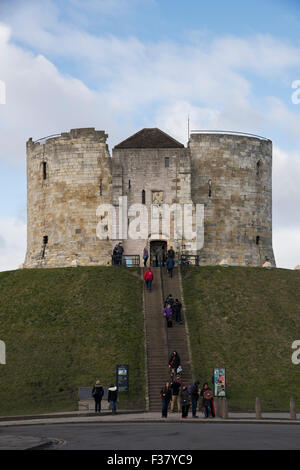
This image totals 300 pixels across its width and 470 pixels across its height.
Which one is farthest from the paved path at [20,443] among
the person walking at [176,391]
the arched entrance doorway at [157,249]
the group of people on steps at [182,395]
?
the arched entrance doorway at [157,249]

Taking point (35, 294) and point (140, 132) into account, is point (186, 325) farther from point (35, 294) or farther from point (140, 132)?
point (140, 132)

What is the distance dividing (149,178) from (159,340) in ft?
64.2

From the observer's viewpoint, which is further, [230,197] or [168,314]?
[230,197]

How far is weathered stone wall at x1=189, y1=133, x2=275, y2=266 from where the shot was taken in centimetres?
6353

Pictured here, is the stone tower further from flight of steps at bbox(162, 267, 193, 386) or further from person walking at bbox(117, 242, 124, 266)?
flight of steps at bbox(162, 267, 193, 386)

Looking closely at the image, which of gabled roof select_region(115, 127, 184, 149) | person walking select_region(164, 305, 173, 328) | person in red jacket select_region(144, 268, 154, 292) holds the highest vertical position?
gabled roof select_region(115, 127, 184, 149)

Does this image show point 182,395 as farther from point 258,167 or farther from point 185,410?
point 258,167

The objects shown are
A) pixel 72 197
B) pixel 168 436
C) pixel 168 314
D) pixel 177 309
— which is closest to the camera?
pixel 168 436

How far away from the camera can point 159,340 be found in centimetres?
4609

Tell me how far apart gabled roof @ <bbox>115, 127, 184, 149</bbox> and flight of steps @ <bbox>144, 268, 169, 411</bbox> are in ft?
46.3

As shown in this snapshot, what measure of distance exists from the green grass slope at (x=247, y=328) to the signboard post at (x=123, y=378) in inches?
158

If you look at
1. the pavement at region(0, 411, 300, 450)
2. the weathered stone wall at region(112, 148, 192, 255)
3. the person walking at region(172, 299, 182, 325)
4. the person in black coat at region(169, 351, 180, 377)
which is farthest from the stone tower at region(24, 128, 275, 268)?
the pavement at region(0, 411, 300, 450)

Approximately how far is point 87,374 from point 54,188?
79.7ft

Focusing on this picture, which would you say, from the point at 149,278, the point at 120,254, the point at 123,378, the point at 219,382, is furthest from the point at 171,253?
the point at 219,382
